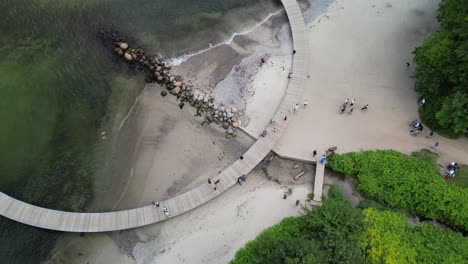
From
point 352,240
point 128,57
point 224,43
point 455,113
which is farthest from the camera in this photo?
point 224,43

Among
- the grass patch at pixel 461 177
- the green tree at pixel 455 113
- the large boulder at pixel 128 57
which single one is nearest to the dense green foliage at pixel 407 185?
the grass patch at pixel 461 177

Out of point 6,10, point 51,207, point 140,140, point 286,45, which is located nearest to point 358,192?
point 286,45

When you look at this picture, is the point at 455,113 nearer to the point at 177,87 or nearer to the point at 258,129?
the point at 258,129

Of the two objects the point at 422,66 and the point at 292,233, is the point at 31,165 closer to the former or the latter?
the point at 292,233

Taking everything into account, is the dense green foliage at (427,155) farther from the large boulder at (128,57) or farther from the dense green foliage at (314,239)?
the large boulder at (128,57)

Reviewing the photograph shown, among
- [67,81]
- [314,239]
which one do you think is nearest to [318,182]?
[314,239]

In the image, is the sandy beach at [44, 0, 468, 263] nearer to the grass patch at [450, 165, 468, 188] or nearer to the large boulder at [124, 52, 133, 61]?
the grass patch at [450, 165, 468, 188]

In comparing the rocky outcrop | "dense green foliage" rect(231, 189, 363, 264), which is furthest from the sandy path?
"dense green foliage" rect(231, 189, 363, 264)
